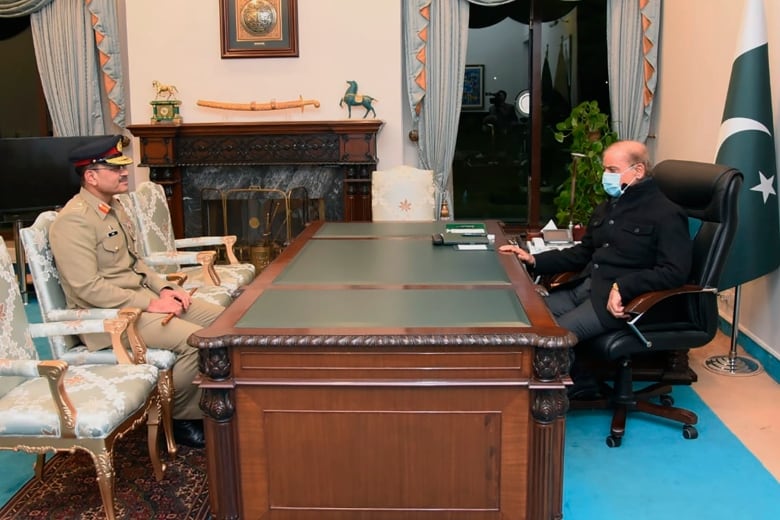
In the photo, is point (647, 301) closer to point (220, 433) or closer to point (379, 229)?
point (379, 229)

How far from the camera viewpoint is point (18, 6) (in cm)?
618

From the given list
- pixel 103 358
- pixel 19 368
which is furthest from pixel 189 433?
pixel 19 368

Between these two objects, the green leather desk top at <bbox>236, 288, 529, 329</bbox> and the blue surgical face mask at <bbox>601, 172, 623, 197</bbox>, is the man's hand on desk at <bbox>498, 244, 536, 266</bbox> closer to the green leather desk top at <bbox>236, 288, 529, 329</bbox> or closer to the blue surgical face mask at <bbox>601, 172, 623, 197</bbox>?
the blue surgical face mask at <bbox>601, 172, 623, 197</bbox>

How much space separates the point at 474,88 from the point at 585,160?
4.55ft

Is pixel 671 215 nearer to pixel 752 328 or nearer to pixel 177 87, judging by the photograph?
pixel 752 328

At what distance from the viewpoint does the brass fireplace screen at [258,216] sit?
632 cm

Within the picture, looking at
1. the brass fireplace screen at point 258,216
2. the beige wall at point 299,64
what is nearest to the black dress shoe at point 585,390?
the beige wall at point 299,64

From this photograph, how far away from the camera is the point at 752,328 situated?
439cm

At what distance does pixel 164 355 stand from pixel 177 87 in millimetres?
3662

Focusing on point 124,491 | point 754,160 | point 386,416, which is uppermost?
point 754,160

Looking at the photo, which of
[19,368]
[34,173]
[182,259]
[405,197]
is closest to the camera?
[19,368]

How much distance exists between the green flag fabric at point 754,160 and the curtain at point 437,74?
2439 millimetres

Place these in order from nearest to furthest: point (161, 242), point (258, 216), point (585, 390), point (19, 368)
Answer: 1. point (19, 368)
2. point (585, 390)
3. point (161, 242)
4. point (258, 216)

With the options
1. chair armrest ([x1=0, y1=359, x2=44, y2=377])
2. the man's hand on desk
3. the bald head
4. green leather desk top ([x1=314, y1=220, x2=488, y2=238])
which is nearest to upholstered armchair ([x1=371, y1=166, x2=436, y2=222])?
green leather desk top ([x1=314, y1=220, x2=488, y2=238])
